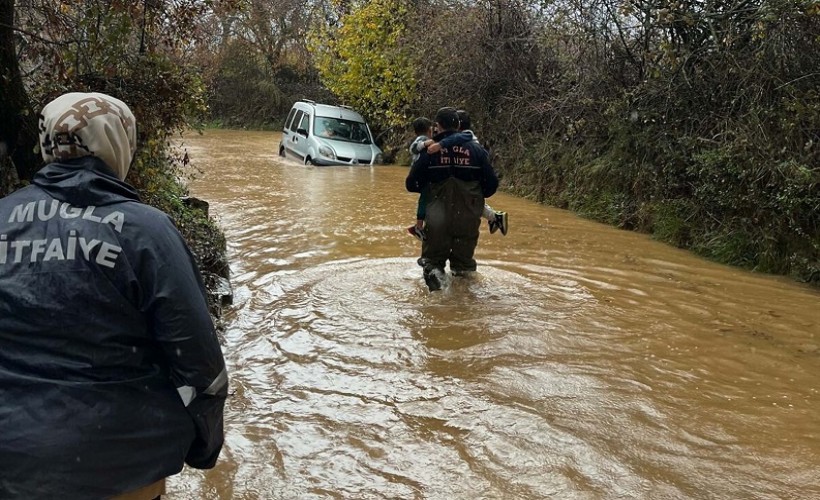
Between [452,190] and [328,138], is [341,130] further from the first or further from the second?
[452,190]

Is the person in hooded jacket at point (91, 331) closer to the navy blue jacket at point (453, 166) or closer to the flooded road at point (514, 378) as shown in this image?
the flooded road at point (514, 378)

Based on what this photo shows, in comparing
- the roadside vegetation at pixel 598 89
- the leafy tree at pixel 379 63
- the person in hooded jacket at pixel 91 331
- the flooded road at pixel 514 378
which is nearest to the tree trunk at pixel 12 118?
the roadside vegetation at pixel 598 89

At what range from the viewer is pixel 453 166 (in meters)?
6.90

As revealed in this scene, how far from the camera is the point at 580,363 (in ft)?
17.7

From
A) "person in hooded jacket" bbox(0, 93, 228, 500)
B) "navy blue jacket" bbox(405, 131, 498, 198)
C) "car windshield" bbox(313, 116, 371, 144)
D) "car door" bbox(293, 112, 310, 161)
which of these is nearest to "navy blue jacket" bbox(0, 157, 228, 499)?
"person in hooded jacket" bbox(0, 93, 228, 500)

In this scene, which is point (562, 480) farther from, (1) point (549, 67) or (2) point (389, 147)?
(2) point (389, 147)

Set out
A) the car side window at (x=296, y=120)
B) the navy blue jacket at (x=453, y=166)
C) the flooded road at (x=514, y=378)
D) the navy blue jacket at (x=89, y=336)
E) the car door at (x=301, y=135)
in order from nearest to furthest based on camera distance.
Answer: the navy blue jacket at (x=89, y=336) < the flooded road at (x=514, y=378) < the navy blue jacket at (x=453, y=166) < the car door at (x=301, y=135) < the car side window at (x=296, y=120)

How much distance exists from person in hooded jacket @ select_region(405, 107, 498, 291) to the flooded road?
453mm

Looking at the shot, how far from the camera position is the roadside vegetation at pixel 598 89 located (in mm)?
5488

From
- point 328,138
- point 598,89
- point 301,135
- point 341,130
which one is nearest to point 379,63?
point 341,130

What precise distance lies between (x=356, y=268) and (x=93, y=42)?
393 cm

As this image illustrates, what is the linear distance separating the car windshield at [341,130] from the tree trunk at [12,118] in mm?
14241

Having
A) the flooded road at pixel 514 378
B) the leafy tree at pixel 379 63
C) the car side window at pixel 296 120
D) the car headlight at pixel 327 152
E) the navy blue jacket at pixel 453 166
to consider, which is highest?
the leafy tree at pixel 379 63

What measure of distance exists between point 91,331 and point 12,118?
11.1 ft
